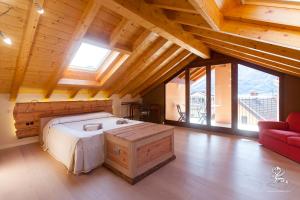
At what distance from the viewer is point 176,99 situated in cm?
611

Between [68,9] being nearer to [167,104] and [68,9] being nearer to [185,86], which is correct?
[185,86]

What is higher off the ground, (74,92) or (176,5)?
(176,5)

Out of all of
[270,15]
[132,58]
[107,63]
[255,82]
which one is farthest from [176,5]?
[255,82]

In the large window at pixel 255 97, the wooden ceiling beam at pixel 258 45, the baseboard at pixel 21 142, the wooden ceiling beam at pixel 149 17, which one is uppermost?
the wooden ceiling beam at pixel 149 17

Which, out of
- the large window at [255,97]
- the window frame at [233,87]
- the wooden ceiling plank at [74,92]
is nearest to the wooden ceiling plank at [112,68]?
the wooden ceiling plank at [74,92]

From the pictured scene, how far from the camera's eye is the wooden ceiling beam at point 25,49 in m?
2.00

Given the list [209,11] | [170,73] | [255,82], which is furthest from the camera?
[170,73]

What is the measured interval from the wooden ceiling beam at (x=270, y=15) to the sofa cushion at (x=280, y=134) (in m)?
2.06

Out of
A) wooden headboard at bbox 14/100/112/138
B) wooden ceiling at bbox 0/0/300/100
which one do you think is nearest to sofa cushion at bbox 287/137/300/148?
wooden ceiling at bbox 0/0/300/100

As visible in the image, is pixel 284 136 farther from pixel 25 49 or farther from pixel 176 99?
pixel 25 49

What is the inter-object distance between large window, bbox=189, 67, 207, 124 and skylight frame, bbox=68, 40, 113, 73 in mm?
3087

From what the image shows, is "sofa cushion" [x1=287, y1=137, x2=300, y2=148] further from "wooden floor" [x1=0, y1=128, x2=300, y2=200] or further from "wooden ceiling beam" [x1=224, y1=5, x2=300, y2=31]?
"wooden ceiling beam" [x1=224, y1=5, x2=300, y2=31]

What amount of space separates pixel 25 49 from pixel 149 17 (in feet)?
6.58

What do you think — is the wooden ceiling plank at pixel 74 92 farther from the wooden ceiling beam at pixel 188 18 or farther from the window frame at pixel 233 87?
the window frame at pixel 233 87
